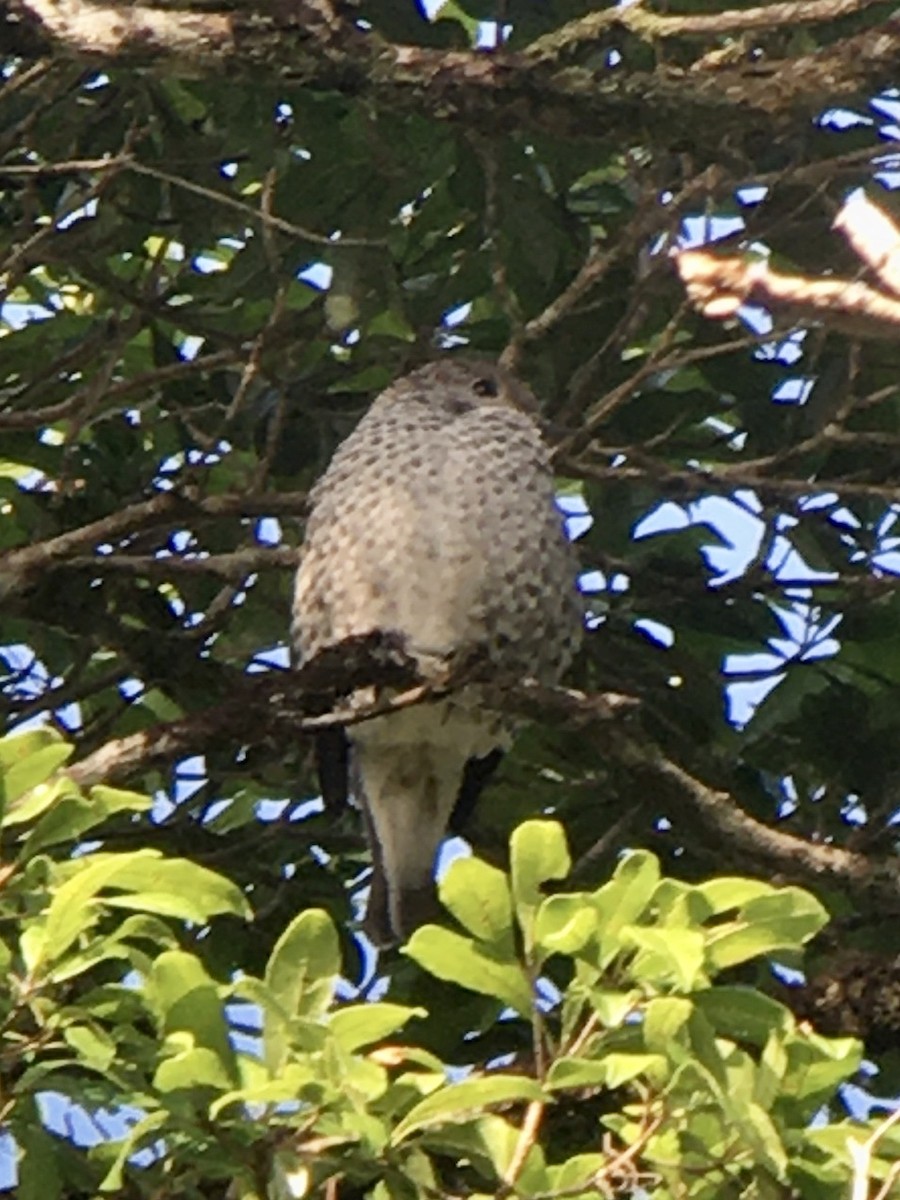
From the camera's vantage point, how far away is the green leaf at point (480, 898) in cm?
251

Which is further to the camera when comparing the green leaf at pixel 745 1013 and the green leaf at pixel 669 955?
the green leaf at pixel 745 1013

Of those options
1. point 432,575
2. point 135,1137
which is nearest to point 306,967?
point 135,1137

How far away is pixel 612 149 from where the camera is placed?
408cm

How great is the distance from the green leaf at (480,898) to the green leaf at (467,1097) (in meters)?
0.14

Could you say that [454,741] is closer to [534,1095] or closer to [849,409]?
[849,409]

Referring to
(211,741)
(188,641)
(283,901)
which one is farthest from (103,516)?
(211,741)

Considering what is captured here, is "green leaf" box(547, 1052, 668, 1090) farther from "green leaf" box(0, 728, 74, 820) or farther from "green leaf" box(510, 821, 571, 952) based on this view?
"green leaf" box(0, 728, 74, 820)

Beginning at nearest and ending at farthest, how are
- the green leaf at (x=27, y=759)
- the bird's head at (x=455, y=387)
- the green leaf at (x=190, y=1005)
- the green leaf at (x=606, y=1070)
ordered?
the green leaf at (x=606, y=1070) < the green leaf at (x=190, y=1005) < the green leaf at (x=27, y=759) < the bird's head at (x=455, y=387)

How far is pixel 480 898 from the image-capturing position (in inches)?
99.0

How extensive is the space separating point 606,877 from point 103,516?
959mm

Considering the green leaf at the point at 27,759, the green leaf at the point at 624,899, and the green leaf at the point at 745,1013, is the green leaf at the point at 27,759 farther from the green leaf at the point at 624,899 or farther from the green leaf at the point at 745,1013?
the green leaf at the point at 745,1013

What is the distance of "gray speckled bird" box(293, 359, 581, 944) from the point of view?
4449mm

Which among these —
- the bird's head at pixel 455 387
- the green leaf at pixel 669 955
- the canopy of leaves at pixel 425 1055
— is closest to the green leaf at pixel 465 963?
the canopy of leaves at pixel 425 1055

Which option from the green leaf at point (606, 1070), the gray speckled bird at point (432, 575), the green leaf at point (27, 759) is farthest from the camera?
the gray speckled bird at point (432, 575)
